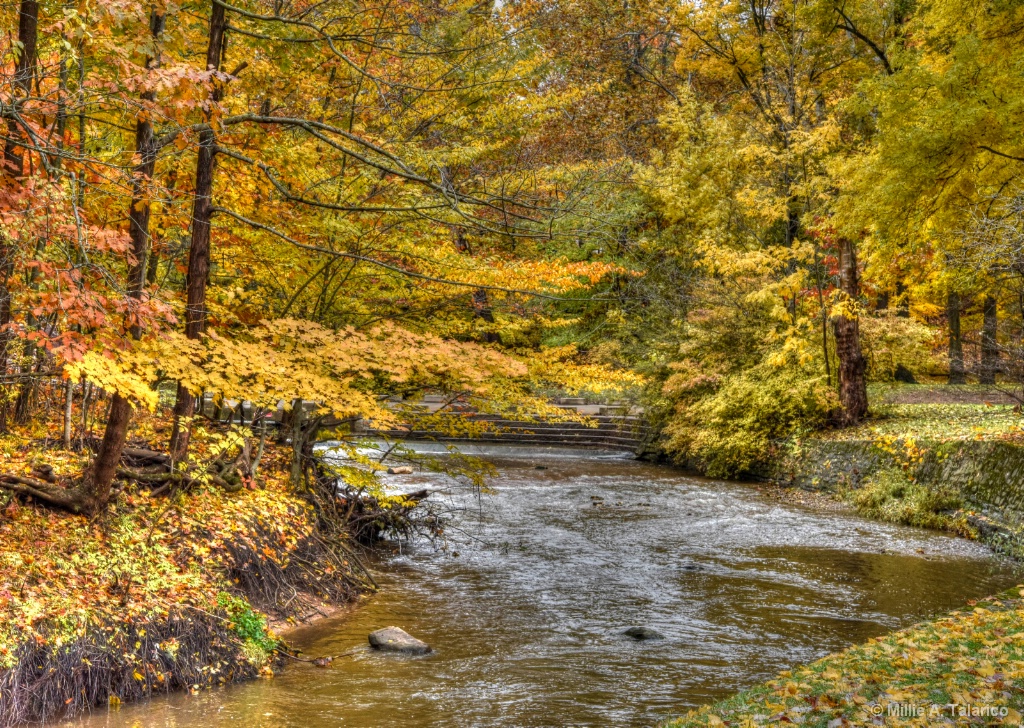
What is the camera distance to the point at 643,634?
324 inches

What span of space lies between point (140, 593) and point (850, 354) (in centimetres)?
1479

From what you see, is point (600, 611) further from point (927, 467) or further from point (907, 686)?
point (927, 467)

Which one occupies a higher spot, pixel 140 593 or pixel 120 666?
pixel 140 593

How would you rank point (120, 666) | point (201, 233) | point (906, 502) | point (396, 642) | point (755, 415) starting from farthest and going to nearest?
1. point (755, 415)
2. point (906, 502)
3. point (201, 233)
4. point (396, 642)
5. point (120, 666)

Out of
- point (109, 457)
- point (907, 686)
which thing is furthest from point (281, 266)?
point (907, 686)

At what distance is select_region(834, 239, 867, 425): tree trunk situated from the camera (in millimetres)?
17234

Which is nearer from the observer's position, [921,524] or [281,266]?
[281,266]

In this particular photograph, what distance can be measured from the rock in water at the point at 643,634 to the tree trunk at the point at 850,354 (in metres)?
10.7

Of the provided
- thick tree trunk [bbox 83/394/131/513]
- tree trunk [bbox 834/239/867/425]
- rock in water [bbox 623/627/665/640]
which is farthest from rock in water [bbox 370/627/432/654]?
tree trunk [bbox 834/239/867/425]

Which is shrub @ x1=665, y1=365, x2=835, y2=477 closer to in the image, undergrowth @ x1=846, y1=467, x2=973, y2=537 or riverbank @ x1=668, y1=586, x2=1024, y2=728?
undergrowth @ x1=846, y1=467, x2=973, y2=537

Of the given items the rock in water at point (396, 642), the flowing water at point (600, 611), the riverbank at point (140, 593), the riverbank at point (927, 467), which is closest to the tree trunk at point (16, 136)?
the riverbank at point (140, 593)

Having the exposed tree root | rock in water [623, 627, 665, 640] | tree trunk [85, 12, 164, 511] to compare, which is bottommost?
rock in water [623, 627, 665, 640]

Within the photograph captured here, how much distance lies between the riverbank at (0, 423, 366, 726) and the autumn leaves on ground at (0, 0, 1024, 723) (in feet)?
0.08

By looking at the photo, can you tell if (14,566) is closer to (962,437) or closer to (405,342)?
(405,342)
